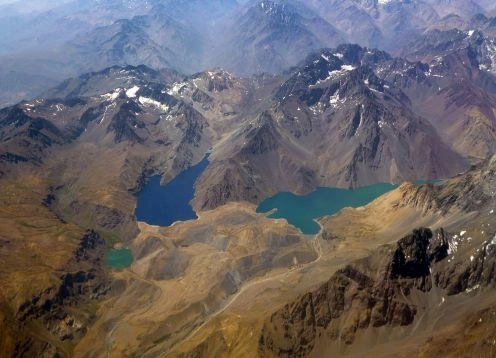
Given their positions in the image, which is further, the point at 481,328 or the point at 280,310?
the point at 280,310

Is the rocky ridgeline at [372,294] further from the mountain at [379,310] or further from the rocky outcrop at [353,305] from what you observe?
the mountain at [379,310]

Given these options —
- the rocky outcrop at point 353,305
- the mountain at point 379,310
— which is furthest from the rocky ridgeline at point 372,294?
the mountain at point 379,310

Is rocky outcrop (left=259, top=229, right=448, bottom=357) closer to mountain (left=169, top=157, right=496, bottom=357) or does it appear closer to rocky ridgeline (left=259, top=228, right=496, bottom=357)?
rocky ridgeline (left=259, top=228, right=496, bottom=357)

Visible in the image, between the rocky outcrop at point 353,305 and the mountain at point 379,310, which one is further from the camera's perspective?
the rocky outcrop at point 353,305

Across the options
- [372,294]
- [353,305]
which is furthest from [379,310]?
[353,305]

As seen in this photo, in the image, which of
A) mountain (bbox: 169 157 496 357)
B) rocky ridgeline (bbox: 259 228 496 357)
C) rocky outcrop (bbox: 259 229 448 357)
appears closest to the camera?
mountain (bbox: 169 157 496 357)

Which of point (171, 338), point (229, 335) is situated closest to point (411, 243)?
point (229, 335)

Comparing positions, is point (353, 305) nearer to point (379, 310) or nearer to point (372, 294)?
point (372, 294)

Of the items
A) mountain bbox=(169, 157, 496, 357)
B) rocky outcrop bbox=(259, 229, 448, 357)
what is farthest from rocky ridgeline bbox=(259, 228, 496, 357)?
mountain bbox=(169, 157, 496, 357)

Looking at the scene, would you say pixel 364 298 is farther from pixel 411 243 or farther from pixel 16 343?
pixel 16 343
